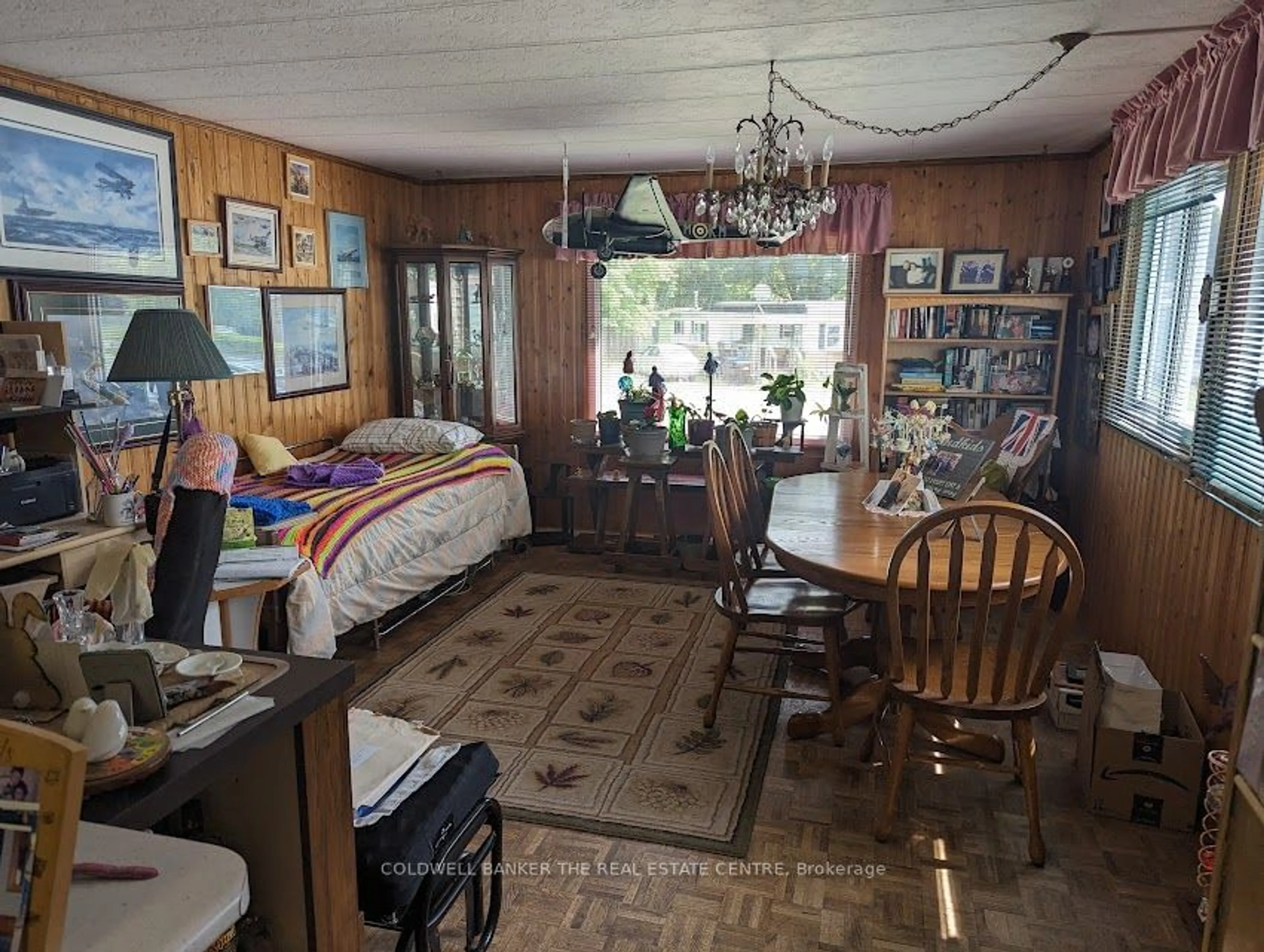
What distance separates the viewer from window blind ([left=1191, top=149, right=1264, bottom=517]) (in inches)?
→ 92.0


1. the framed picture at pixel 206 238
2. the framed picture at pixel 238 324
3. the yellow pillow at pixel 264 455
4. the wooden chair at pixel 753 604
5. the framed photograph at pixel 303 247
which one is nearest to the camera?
the wooden chair at pixel 753 604

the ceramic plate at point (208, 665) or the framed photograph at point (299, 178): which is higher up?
the framed photograph at point (299, 178)

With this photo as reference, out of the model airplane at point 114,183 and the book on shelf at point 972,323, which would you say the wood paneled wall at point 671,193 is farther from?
the model airplane at point 114,183

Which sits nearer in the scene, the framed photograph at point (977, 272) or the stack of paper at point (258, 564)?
the stack of paper at point (258, 564)

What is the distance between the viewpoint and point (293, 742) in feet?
4.14

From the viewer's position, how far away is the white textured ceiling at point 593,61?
93.0 inches

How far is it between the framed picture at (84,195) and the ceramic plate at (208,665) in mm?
2373

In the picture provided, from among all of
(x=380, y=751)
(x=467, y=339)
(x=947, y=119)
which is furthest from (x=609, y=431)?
(x=380, y=751)

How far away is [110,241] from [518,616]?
2.26 meters

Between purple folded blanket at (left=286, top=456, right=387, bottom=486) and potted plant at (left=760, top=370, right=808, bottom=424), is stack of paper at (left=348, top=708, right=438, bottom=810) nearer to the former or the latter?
purple folded blanket at (left=286, top=456, right=387, bottom=486)

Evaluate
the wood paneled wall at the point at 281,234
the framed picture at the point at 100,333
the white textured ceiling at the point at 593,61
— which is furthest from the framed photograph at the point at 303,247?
the framed picture at the point at 100,333

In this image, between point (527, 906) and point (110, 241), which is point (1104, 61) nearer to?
point (527, 906)

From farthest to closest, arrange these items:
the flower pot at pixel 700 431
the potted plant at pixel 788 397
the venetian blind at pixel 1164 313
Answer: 1. the flower pot at pixel 700 431
2. the potted plant at pixel 788 397
3. the venetian blind at pixel 1164 313

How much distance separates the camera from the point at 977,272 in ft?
15.1
